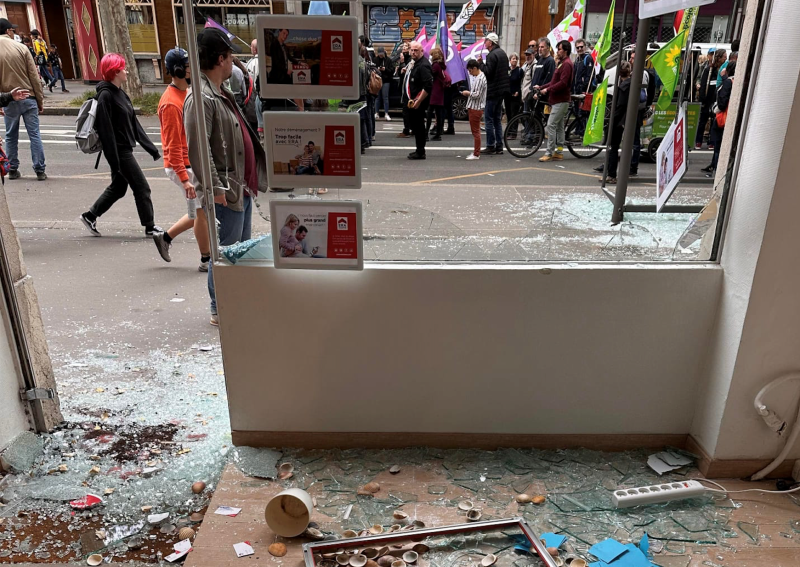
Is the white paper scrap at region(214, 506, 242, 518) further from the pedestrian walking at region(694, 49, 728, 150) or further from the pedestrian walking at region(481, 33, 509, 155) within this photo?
the pedestrian walking at region(694, 49, 728, 150)

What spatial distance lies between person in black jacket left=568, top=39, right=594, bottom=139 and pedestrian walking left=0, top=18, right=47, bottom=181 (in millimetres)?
6448

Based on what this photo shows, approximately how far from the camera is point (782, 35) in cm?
232

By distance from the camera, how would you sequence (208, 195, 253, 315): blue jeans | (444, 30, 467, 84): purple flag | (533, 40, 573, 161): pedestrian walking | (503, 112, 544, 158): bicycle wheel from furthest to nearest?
(533, 40, 573, 161): pedestrian walking, (503, 112, 544, 158): bicycle wheel, (444, 30, 467, 84): purple flag, (208, 195, 253, 315): blue jeans

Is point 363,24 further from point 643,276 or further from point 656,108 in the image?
point 656,108

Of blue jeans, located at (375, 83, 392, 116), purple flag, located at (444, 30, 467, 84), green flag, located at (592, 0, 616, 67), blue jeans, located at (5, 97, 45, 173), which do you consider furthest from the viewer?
blue jeans, located at (5, 97, 45, 173)

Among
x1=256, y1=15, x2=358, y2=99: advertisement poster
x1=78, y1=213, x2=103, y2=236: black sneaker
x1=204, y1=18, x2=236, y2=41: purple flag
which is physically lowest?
x1=78, y1=213, x2=103, y2=236: black sneaker

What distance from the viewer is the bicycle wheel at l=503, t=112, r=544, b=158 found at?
4341mm

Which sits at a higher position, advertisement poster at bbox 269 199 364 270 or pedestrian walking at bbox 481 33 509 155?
pedestrian walking at bbox 481 33 509 155

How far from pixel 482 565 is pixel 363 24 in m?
2.28

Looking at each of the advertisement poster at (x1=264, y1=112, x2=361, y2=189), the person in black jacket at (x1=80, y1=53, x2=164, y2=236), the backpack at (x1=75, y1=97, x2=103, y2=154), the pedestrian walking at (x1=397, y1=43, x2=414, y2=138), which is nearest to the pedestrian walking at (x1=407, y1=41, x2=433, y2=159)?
the pedestrian walking at (x1=397, y1=43, x2=414, y2=138)

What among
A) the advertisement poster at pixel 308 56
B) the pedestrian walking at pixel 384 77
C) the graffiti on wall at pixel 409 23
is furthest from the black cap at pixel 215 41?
the pedestrian walking at pixel 384 77

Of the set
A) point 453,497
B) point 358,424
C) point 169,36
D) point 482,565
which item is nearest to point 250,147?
point 358,424

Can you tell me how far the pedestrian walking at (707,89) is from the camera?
3.49 m

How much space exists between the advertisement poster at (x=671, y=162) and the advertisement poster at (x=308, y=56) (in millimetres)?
1720
